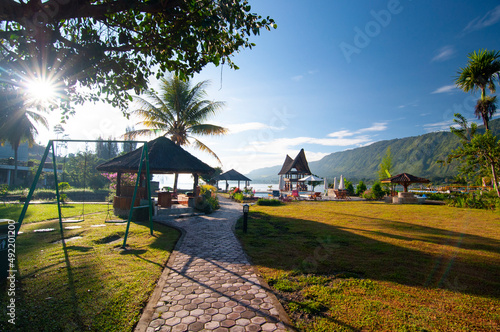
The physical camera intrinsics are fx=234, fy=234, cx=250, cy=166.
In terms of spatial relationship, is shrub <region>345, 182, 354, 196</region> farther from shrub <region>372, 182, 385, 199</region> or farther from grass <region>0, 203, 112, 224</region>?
grass <region>0, 203, 112, 224</region>

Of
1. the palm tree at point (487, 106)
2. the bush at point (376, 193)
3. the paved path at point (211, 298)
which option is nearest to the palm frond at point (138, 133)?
the paved path at point (211, 298)

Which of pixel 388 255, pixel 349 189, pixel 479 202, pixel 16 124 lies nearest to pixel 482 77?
pixel 479 202

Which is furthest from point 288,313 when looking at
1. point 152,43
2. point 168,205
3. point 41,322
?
point 168,205

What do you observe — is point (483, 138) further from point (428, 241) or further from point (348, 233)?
point (348, 233)

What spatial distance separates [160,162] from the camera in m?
11.4

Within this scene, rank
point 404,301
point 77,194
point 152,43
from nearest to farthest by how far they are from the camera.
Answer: point 404,301, point 152,43, point 77,194

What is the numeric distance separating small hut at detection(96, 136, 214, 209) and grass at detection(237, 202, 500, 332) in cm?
570

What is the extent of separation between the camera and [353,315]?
292 cm

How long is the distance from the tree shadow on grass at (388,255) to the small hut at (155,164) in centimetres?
525

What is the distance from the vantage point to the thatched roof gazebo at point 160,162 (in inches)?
431

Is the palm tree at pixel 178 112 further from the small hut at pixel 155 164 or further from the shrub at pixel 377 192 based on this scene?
the shrub at pixel 377 192

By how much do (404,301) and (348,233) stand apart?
4831 millimetres

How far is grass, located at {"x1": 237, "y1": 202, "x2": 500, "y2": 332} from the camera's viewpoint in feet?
9.41

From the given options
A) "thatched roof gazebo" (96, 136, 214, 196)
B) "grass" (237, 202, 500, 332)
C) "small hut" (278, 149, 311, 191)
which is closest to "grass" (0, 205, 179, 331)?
"grass" (237, 202, 500, 332)
